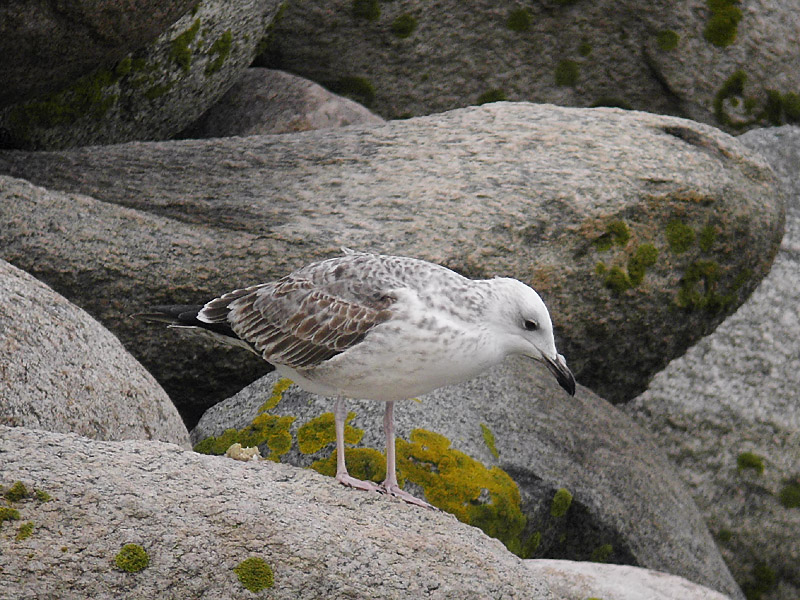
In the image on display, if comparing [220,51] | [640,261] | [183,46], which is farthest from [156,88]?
[640,261]

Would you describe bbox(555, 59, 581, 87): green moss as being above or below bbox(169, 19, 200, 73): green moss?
below

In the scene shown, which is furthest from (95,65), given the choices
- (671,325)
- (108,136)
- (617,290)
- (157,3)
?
(671,325)

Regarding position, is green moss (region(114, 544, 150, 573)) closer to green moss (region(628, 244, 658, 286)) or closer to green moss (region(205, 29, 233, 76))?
green moss (region(628, 244, 658, 286))

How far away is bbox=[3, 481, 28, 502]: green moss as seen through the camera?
4613mm

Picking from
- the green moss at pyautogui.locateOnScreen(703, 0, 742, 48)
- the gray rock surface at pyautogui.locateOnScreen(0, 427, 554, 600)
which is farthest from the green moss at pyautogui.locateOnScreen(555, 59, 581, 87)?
the gray rock surface at pyautogui.locateOnScreen(0, 427, 554, 600)

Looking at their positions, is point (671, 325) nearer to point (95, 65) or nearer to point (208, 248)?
point (208, 248)

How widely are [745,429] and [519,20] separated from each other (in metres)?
5.48

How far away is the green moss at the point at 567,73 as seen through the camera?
13.2 m

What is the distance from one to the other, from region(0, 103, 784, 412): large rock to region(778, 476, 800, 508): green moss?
1.69 m

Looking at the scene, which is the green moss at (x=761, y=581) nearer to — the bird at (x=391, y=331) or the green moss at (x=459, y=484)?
the green moss at (x=459, y=484)

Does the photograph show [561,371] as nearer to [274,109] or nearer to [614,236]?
[614,236]

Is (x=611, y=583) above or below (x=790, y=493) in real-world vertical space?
above

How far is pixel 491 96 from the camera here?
43.2 feet

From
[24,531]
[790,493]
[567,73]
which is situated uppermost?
[24,531]
